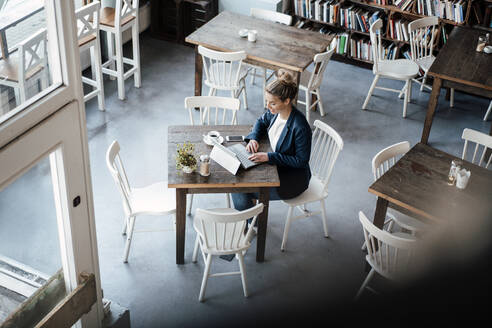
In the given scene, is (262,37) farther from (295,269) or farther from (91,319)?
(91,319)

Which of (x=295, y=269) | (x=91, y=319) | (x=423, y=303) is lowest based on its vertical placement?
(x=295, y=269)

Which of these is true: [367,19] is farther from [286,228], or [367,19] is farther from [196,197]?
[286,228]

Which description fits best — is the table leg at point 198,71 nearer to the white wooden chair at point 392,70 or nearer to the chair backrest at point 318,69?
the chair backrest at point 318,69

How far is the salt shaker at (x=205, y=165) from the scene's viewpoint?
3334 millimetres

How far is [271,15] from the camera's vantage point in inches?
225

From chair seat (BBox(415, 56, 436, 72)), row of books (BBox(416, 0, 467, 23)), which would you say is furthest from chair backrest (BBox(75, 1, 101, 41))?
row of books (BBox(416, 0, 467, 23))

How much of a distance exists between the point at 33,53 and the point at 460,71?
4134mm

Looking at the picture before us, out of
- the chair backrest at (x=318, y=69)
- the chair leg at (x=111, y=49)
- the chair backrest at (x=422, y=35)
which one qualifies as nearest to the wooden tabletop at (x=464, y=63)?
the chair backrest at (x=422, y=35)

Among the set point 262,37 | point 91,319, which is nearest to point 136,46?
point 262,37

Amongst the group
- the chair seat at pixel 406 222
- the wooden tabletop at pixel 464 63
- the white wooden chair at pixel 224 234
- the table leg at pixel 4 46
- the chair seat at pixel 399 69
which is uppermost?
the table leg at pixel 4 46

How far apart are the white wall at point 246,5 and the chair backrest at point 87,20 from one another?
6.84 ft

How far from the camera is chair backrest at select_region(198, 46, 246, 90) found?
15.4ft

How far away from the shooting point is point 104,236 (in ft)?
13.0

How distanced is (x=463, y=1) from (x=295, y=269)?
3804 millimetres
